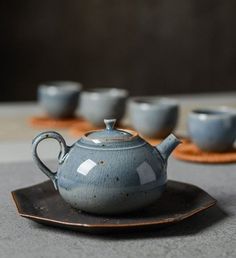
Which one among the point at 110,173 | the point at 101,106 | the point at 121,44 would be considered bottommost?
the point at 121,44

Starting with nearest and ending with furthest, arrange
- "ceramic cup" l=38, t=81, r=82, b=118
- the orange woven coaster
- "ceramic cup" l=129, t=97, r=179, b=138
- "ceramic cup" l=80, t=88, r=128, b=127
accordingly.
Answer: the orange woven coaster → "ceramic cup" l=129, t=97, r=179, b=138 → "ceramic cup" l=80, t=88, r=128, b=127 → "ceramic cup" l=38, t=81, r=82, b=118

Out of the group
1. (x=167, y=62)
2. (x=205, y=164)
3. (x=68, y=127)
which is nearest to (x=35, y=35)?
(x=167, y=62)

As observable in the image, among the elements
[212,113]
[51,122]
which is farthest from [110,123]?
[51,122]

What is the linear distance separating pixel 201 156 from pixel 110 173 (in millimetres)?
477

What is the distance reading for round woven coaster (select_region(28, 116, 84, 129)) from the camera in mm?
1598

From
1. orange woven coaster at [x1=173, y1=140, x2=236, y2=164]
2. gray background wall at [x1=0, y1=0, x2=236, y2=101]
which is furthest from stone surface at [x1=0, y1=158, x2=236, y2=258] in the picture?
gray background wall at [x1=0, y1=0, x2=236, y2=101]

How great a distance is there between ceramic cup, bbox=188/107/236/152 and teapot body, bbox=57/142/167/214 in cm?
45

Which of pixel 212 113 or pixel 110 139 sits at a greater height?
pixel 110 139

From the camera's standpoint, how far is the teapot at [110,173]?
780mm

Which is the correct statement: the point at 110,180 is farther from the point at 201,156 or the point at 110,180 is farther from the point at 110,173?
the point at 201,156

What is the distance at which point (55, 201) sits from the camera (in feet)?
2.82

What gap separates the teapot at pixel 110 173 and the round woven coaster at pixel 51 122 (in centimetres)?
77

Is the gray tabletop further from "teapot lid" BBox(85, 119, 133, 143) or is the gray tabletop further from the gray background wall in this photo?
the gray background wall

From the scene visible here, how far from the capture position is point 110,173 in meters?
0.78
